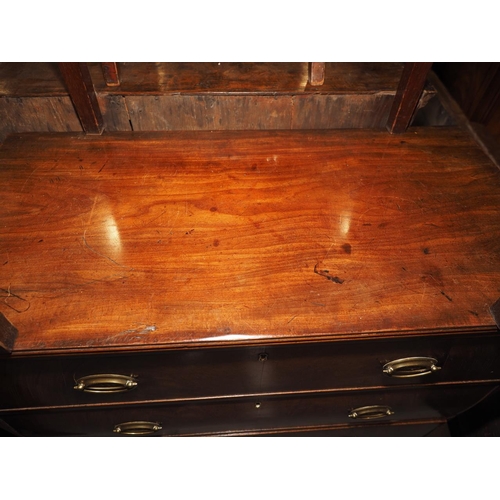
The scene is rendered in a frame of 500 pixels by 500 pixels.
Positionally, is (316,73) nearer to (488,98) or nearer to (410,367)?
(488,98)

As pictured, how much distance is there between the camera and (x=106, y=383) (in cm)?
94

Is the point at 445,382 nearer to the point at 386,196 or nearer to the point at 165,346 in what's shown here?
the point at 386,196

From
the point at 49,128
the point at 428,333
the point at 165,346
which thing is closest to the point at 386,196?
the point at 428,333

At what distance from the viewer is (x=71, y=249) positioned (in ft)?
3.08

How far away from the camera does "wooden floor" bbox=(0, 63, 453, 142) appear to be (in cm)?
122

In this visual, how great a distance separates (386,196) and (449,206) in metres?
0.18

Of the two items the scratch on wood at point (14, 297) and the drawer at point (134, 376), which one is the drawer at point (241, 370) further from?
the scratch on wood at point (14, 297)

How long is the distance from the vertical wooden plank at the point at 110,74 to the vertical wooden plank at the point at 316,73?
640 millimetres

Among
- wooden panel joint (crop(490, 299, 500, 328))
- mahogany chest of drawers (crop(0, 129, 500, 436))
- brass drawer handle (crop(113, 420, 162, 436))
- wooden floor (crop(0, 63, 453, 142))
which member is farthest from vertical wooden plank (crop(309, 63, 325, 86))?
brass drawer handle (crop(113, 420, 162, 436))

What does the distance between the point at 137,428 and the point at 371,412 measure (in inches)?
29.4

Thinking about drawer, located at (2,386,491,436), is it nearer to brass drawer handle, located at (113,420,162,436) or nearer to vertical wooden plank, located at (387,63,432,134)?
brass drawer handle, located at (113,420,162,436)

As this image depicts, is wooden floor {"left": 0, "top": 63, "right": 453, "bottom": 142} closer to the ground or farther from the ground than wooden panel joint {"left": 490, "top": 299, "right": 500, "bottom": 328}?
farther from the ground

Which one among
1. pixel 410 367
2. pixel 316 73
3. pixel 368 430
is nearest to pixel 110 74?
pixel 316 73

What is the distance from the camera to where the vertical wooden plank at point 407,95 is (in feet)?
3.63
